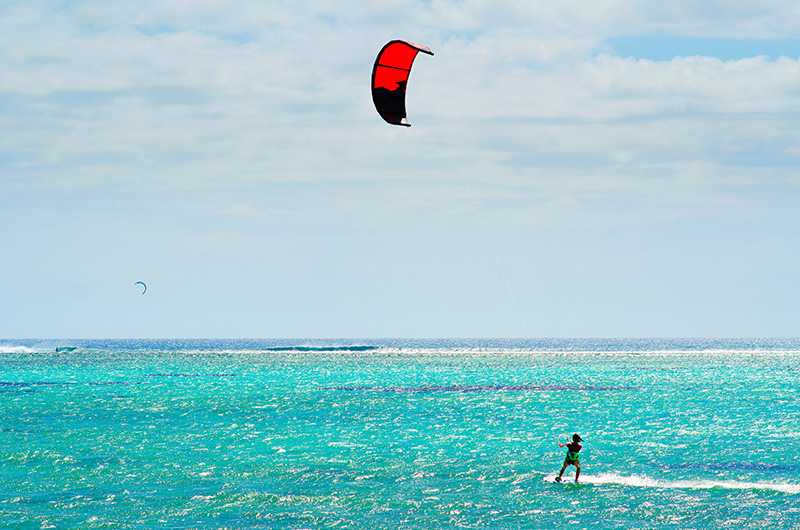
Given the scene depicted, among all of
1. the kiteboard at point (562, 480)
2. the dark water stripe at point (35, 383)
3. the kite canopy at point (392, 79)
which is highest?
the kite canopy at point (392, 79)

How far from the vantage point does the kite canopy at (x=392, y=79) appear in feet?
58.5

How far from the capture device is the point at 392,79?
18.4m

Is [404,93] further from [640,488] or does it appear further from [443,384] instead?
[443,384]

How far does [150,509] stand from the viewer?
55.1ft

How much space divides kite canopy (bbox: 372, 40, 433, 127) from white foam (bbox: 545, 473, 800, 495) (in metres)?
9.31

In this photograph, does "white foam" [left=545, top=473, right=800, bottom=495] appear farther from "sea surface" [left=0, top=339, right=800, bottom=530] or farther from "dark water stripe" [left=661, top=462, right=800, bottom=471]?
"dark water stripe" [left=661, top=462, right=800, bottom=471]

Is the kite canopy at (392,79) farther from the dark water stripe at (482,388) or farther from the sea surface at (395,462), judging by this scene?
the dark water stripe at (482,388)

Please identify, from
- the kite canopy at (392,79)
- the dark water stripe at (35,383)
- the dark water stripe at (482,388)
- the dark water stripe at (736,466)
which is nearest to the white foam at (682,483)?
the dark water stripe at (736,466)

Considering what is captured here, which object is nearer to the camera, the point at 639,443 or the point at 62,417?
the point at 639,443

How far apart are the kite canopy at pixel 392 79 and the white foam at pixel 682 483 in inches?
367

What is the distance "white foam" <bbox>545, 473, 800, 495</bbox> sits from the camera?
742 inches

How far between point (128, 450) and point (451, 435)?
10459mm

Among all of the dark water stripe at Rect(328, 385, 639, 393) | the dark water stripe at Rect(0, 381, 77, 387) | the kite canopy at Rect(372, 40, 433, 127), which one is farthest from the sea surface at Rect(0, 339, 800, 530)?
the dark water stripe at Rect(0, 381, 77, 387)

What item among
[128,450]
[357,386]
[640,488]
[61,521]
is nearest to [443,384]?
[357,386]
